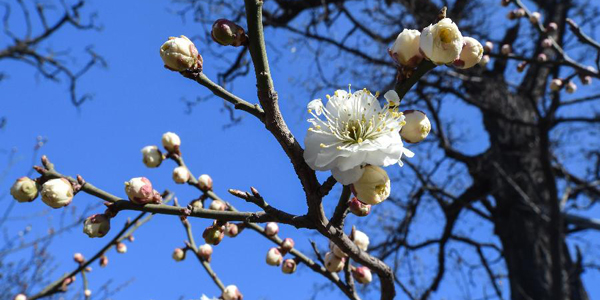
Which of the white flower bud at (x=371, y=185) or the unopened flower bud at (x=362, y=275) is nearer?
the white flower bud at (x=371, y=185)

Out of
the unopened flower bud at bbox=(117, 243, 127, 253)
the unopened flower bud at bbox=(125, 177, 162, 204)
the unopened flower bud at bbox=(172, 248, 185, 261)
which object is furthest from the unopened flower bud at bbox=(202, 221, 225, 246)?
the unopened flower bud at bbox=(117, 243, 127, 253)

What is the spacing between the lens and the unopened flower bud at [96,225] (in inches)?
36.2

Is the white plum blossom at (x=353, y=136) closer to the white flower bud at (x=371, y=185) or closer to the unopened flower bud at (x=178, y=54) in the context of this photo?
the white flower bud at (x=371, y=185)

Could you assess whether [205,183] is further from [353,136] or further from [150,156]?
[353,136]

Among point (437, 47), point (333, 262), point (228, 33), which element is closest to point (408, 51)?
point (437, 47)

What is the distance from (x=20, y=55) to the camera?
4.99m

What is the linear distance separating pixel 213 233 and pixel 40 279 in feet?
14.8

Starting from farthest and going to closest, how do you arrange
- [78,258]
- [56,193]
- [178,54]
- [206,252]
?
[78,258], [206,252], [56,193], [178,54]

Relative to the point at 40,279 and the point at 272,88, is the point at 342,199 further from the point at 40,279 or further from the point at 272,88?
the point at 40,279

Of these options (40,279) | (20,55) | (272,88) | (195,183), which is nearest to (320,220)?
(272,88)

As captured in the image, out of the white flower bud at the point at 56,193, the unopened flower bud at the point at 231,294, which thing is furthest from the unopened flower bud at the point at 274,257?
the white flower bud at the point at 56,193

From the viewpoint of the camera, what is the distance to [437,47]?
2.62 feet

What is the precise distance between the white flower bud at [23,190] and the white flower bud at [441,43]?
33.5 inches

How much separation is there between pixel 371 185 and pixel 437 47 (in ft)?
0.88
